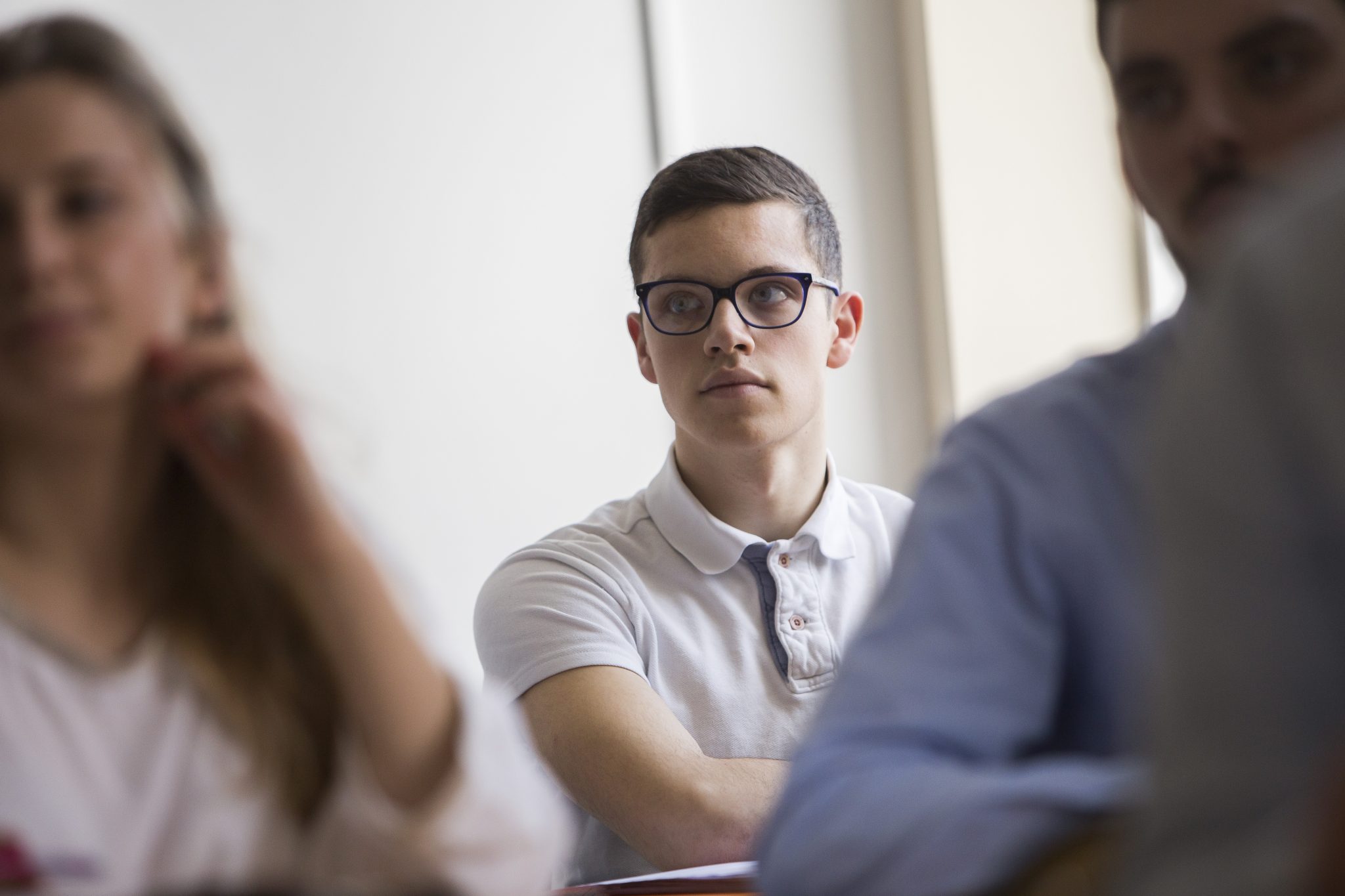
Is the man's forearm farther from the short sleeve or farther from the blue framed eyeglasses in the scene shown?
the blue framed eyeglasses

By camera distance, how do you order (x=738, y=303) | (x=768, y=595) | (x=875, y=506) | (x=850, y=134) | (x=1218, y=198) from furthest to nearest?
(x=850, y=134) < (x=875, y=506) < (x=738, y=303) < (x=768, y=595) < (x=1218, y=198)

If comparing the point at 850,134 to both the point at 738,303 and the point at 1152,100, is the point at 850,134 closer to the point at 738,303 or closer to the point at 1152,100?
the point at 738,303

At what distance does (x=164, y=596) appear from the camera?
822 millimetres

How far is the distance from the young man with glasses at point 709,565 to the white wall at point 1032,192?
1.57 meters

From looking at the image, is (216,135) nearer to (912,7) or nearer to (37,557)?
(912,7)

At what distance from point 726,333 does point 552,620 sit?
48 cm

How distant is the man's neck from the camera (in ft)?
6.34

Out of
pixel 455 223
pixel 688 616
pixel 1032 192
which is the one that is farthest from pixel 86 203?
pixel 1032 192

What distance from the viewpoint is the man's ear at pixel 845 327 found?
2.16 metres

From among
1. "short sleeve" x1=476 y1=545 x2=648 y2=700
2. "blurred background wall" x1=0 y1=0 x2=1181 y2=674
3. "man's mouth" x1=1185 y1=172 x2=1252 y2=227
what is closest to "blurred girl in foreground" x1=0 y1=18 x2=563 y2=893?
"man's mouth" x1=1185 y1=172 x2=1252 y2=227

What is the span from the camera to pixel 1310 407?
0.45 meters

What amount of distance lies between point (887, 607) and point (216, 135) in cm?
235

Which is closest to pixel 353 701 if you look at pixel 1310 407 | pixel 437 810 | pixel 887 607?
pixel 437 810

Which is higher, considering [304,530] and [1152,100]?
[1152,100]
